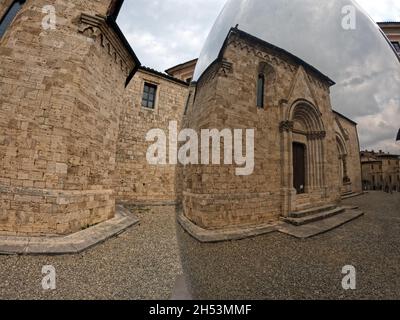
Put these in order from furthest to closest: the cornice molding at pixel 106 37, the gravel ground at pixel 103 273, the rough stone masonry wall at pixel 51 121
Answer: the cornice molding at pixel 106 37
the rough stone masonry wall at pixel 51 121
the gravel ground at pixel 103 273

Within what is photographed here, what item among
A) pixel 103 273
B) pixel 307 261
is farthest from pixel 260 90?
pixel 103 273

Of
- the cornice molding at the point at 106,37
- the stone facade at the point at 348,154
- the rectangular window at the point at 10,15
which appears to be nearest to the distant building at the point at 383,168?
the stone facade at the point at 348,154

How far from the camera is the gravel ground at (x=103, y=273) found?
10.3 feet

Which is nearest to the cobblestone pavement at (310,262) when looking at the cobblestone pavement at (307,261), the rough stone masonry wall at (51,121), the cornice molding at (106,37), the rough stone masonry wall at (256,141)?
the cobblestone pavement at (307,261)

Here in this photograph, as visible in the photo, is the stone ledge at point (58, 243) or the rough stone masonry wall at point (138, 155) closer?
the stone ledge at point (58, 243)

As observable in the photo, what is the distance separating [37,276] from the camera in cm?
366

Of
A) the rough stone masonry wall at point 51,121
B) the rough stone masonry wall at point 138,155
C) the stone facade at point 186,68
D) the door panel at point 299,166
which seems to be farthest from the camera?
the rough stone masonry wall at point 138,155

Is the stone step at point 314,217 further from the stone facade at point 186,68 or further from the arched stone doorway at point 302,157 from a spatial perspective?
the stone facade at point 186,68

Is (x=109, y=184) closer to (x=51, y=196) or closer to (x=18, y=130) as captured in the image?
(x=51, y=196)

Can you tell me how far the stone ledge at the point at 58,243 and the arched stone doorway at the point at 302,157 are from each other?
5846 mm

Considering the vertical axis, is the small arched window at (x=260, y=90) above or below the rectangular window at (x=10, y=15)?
below

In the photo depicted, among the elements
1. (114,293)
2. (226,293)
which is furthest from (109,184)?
(226,293)

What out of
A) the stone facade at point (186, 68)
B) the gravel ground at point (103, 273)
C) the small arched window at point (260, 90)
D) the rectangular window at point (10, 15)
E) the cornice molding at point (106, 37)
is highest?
the rectangular window at point (10, 15)
